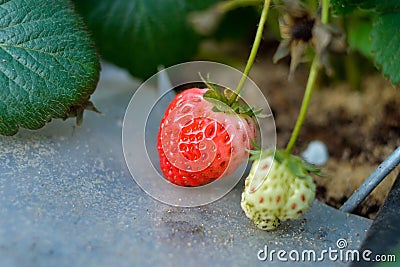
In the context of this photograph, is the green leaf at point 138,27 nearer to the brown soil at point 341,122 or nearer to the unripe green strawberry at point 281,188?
the brown soil at point 341,122

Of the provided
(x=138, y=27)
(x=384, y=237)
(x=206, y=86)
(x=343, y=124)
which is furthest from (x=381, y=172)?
(x=138, y=27)

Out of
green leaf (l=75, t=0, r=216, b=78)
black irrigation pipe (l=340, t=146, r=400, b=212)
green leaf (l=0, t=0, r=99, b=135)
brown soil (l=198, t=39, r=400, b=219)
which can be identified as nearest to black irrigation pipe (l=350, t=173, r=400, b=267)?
black irrigation pipe (l=340, t=146, r=400, b=212)

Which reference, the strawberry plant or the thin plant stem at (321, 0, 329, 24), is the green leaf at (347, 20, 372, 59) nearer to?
the strawberry plant

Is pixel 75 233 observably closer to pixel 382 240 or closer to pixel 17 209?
pixel 17 209

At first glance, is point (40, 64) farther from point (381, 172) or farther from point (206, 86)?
point (381, 172)

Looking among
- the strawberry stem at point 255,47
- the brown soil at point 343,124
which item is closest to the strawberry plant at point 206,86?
the strawberry stem at point 255,47

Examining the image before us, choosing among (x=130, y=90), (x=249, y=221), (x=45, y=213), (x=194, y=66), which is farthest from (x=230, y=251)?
(x=130, y=90)
